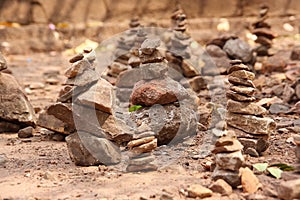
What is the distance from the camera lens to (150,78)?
4.53m

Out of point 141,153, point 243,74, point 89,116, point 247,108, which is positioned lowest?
point 141,153

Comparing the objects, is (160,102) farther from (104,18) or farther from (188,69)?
(104,18)

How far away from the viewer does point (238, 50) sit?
7480 mm

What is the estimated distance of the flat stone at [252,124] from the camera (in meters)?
4.00

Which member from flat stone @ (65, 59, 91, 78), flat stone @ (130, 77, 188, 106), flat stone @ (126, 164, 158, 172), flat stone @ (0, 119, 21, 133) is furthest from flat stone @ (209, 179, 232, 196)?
flat stone @ (0, 119, 21, 133)

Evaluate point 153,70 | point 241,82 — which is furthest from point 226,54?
point 241,82

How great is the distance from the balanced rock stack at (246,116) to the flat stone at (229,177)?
2.44 ft

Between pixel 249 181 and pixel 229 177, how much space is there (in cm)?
13

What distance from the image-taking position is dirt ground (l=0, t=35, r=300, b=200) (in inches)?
128

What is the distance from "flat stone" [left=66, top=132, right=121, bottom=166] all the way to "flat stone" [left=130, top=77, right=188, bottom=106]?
67 centimetres

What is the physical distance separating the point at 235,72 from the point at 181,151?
80cm

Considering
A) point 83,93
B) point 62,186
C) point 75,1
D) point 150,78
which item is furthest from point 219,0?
point 62,186

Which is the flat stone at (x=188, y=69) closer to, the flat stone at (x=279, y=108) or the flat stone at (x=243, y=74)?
the flat stone at (x=279, y=108)

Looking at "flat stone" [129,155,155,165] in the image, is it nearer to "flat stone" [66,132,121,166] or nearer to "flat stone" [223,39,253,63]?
"flat stone" [66,132,121,166]
